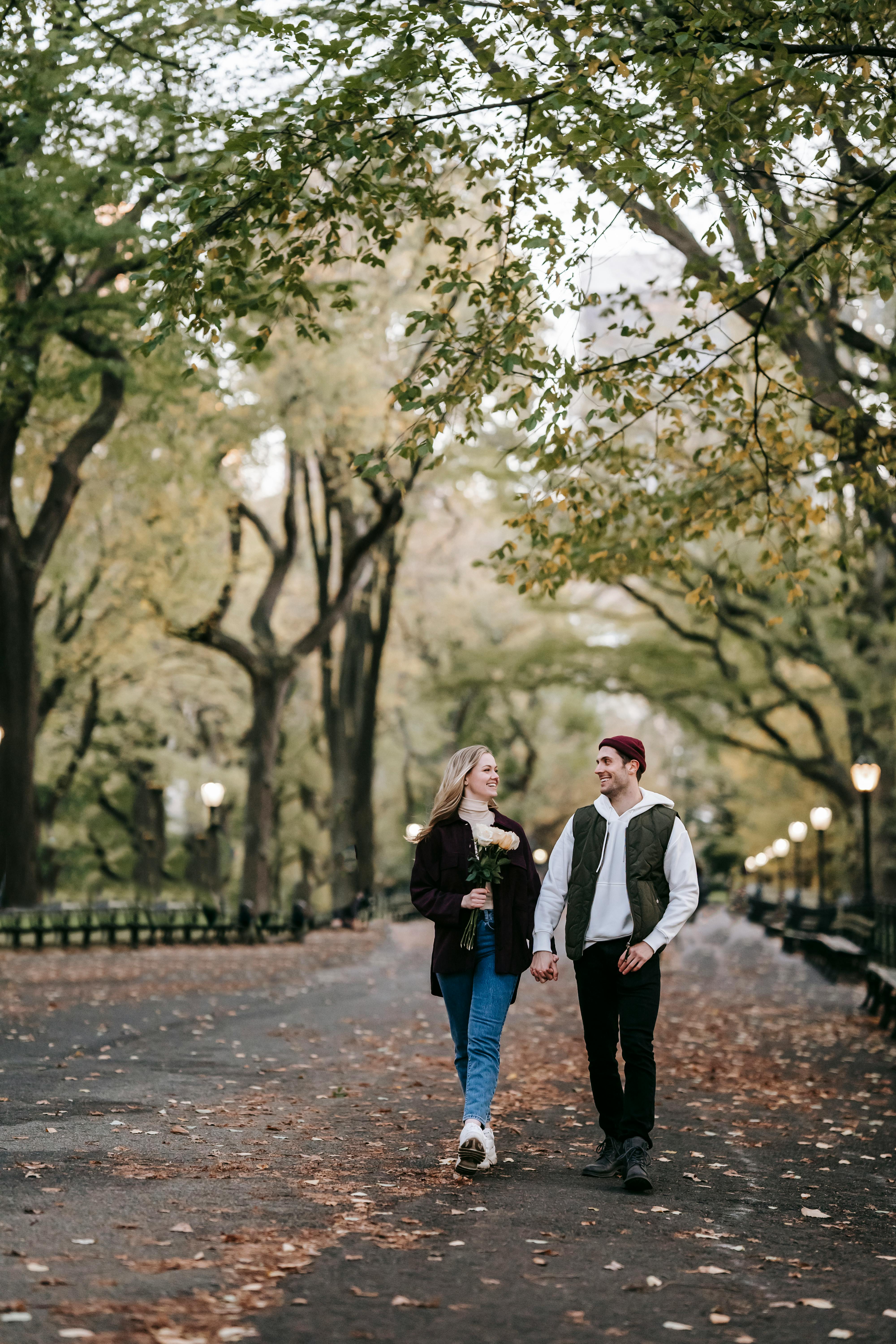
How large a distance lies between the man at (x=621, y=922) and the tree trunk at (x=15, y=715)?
16201mm

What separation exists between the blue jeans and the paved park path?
419 mm

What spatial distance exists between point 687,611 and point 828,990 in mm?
14437

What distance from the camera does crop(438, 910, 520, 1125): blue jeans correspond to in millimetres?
6633

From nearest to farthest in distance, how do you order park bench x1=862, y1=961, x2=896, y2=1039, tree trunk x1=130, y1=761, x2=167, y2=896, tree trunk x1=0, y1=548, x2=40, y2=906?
park bench x1=862, y1=961, x2=896, y2=1039 < tree trunk x1=0, y1=548, x2=40, y2=906 < tree trunk x1=130, y1=761, x2=167, y2=896

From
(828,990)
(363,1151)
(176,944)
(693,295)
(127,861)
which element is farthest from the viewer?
(127,861)

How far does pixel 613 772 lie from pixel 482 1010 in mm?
1287

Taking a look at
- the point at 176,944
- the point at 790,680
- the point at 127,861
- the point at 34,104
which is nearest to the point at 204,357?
the point at 34,104

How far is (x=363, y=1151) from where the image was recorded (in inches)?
286

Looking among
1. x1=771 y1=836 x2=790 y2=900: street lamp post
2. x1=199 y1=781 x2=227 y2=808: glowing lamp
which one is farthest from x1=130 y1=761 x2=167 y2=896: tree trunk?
x1=771 y1=836 x2=790 y2=900: street lamp post

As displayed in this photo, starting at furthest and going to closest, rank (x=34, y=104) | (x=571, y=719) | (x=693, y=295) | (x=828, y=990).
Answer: (x=571, y=719) < (x=828, y=990) < (x=34, y=104) < (x=693, y=295)

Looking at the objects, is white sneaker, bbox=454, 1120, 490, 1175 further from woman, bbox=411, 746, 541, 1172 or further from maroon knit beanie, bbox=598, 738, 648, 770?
maroon knit beanie, bbox=598, 738, 648, 770

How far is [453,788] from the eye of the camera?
687 cm

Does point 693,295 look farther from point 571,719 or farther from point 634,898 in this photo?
point 571,719

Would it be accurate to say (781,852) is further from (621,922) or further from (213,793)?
(621,922)
